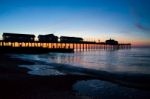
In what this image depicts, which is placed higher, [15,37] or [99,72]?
[15,37]

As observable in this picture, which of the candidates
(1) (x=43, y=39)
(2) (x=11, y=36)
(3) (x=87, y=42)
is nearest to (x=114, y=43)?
(3) (x=87, y=42)

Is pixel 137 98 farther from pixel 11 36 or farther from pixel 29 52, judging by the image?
pixel 11 36

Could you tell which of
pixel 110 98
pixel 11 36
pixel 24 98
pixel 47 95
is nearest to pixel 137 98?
pixel 110 98

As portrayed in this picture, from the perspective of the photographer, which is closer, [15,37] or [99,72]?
[99,72]

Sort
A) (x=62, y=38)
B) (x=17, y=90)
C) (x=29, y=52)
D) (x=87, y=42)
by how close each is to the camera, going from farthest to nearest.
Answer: (x=87, y=42)
(x=62, y=38)
(x=29, y=52)
(x=17, y=90)

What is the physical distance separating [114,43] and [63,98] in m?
116

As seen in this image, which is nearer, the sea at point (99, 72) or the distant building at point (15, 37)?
the sea at point (99, 72)

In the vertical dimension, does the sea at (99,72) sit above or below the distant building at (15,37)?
below

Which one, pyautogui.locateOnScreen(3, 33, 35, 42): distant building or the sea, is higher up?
pyautogui.locateOnScreen(3, 33, 35, 42): distant building

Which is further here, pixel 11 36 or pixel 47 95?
pixel 11 36

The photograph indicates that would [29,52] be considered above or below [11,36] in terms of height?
below

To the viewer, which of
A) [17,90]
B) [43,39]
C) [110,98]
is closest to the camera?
[110,98]

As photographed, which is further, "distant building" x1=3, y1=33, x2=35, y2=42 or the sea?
"distant building" x1=3, y1=33, x2=35, y2=42

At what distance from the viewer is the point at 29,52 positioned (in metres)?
58.0
